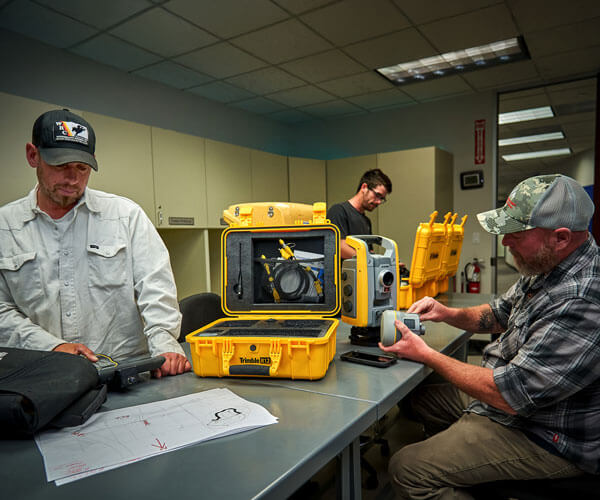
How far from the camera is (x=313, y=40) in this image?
3.19m

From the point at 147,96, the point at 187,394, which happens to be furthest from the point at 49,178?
the point at 147,96

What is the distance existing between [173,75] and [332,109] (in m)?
1.99

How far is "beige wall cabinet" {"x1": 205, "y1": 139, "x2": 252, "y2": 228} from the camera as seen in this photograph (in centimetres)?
368

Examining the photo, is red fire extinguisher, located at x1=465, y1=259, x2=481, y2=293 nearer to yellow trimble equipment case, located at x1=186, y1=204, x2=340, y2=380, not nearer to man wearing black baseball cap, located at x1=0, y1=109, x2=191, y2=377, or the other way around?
yellow trimble equipment case, located at x1=186, y1=204, x2=340, y2=380

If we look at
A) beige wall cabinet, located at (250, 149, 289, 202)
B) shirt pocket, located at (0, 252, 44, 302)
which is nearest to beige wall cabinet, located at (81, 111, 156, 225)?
beige wall cabinet, located at (250, 149, 289, 202)

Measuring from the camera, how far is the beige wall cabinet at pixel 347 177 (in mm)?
4520

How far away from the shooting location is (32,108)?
2586 mm

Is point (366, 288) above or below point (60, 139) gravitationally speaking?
below

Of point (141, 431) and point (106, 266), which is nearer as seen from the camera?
point (141, 431)

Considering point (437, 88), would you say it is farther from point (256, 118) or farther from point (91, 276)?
point (91, 276)

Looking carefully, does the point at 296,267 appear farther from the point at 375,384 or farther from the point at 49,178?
the point at 49,178

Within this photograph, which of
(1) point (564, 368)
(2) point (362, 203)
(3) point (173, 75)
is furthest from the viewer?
(3) point (173, 75)

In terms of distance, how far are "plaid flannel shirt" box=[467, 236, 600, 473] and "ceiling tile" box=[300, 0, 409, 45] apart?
2244mm

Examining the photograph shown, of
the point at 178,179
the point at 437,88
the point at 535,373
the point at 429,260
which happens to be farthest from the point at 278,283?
the point at 437,88
